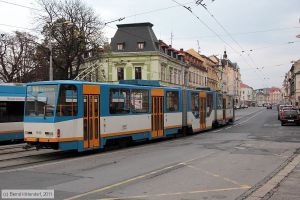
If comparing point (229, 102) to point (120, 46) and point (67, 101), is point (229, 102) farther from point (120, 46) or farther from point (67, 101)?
point (120, 46)

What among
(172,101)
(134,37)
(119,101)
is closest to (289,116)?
(172,101)

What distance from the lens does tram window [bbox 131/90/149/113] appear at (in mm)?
→ 20234

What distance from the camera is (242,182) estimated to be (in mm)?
10516

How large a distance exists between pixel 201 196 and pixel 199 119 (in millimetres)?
20723

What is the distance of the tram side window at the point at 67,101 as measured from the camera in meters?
15.8

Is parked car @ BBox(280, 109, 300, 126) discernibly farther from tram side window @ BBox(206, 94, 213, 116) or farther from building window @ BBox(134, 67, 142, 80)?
building window @ BBox(134, 67, 142, 80)

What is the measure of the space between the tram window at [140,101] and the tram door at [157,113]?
73 centimetres

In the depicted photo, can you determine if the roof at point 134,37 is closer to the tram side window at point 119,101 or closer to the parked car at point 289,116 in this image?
the parked car at point 289,116

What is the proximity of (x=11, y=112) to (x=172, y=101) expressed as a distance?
863 centimetres

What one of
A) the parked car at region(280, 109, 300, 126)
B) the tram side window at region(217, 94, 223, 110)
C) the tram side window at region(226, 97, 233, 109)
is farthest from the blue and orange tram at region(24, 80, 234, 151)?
the parked car at region(280, 109, 300, 126)

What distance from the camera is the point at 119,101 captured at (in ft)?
62.4

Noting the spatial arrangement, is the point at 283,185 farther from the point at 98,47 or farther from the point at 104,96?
the point at 98,47

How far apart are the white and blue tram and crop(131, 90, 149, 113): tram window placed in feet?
20.4

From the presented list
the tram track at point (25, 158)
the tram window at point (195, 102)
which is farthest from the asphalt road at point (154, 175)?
the tram window at point (195, 102)
